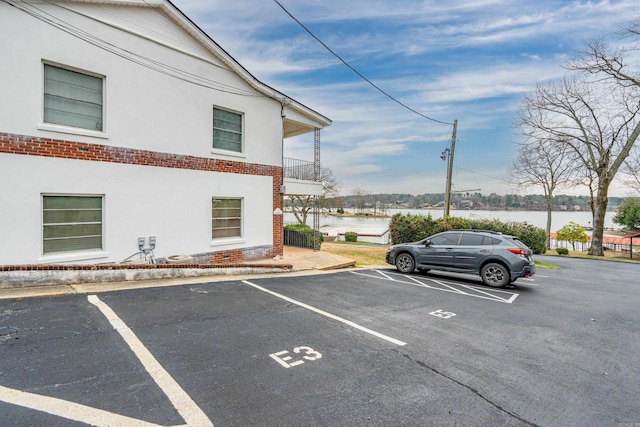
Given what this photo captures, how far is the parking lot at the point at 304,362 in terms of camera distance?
2.96 m

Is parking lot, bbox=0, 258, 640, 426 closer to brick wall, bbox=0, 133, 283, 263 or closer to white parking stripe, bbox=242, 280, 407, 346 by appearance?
white parking stripe, bbox=242, 280, 407, 346

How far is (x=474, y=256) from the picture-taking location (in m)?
10.3

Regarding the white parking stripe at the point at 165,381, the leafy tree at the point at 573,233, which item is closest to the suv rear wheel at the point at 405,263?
the white parking stripe at the point at 165,381

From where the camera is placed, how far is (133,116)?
29.6 feet

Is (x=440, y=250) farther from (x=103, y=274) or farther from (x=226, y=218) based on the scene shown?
(x=103, y=274)

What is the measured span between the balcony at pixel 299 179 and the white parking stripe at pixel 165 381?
9.60 meters

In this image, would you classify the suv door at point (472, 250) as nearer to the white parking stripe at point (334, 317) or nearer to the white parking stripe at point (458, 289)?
the white parking stripe at point (458, 289)

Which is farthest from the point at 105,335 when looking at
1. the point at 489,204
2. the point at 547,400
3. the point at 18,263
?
the point at 489,204

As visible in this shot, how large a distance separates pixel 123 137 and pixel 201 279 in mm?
4531

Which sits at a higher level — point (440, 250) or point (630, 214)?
point (630, 214)

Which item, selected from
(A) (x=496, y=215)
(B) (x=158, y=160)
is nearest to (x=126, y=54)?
(B) (x=158, y=160)

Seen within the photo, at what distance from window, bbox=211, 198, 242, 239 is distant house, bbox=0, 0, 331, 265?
0.05 meters

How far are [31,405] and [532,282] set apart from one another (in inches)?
524

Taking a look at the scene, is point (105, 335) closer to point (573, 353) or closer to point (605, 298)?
point (573, 353)
